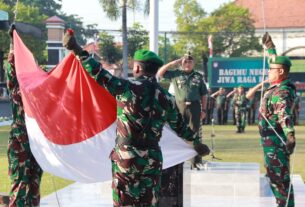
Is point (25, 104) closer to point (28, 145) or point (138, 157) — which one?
point (28, 145)

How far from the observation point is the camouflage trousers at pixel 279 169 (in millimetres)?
5895

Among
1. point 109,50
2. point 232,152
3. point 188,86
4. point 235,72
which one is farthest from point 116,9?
point 188,86

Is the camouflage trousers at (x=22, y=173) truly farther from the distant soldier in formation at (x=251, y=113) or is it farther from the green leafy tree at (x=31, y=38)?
the green leafy tree at (x=31, y=38)

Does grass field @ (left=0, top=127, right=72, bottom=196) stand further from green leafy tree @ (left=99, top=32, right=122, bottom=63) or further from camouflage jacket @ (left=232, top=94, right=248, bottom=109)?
green leafy tree @ (left=99, top=32, right=122, bottom=63)

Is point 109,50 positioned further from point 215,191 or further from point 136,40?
point 215,191

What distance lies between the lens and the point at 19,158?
581cm

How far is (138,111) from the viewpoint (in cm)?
450

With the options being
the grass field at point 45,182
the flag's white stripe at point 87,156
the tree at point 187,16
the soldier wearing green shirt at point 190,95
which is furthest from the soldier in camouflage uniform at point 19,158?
the tree at point 187,16

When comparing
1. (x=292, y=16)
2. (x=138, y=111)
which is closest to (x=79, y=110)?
(x=138, y=111)

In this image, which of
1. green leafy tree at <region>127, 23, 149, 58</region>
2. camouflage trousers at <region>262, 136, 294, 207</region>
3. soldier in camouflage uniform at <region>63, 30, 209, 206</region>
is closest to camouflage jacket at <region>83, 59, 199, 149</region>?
soldier in camouflage uniform at <region>63, 30, 209, 206</region>

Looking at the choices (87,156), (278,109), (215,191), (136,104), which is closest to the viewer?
(136,104)

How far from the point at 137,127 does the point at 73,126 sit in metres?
0.96

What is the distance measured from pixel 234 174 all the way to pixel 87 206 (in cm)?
218

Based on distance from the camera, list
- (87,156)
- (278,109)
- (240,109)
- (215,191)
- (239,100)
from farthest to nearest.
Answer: (239,100)
(240,109)
(215,191)
(278,109)
(87,156)
